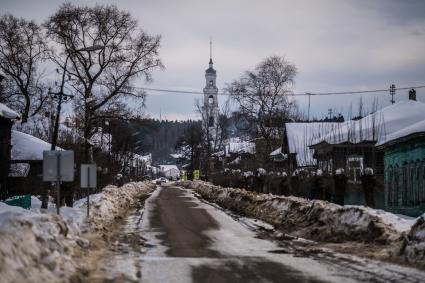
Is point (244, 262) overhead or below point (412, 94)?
below

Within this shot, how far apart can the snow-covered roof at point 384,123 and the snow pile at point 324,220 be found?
8923 millimetres

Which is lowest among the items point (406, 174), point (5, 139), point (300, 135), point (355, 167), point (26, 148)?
point (406, 174)

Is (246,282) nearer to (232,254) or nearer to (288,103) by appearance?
(232,254)

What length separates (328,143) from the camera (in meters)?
38.6

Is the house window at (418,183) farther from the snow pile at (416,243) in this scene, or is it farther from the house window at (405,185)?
the snow pile at (416,243)

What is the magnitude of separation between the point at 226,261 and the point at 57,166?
20.9 feet

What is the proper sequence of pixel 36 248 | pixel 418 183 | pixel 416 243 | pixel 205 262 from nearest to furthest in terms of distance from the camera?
pixel 36 248, pixel 416 243, pixel 205 262, pixel 418 183

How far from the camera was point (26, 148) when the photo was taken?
166 ft

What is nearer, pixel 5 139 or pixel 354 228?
pixel 354 228

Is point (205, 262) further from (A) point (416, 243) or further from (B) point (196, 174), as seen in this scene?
(B) point (196, 174)

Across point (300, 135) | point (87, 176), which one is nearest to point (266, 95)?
point (300, 135)

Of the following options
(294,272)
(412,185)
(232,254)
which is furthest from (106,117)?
(294,272)

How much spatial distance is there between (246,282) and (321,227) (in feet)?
32.0

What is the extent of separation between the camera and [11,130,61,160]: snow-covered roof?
163ft
